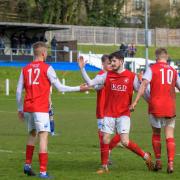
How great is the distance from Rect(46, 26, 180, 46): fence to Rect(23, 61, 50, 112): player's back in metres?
58.7

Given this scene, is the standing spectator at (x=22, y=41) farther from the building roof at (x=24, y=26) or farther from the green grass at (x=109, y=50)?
the green grass at (x=109, y=50)

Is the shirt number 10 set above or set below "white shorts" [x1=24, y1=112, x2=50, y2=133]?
above

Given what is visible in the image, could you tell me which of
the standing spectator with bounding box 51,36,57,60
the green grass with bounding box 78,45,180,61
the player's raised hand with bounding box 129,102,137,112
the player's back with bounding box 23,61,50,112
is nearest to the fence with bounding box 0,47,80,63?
the standing spectator with bounding box 51,36,57,60

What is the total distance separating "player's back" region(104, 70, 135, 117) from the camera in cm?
1152

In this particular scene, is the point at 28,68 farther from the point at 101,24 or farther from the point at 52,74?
the point at 101,24

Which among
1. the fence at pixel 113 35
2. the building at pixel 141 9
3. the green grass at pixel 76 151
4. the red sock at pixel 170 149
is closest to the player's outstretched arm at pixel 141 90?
the red sock at pixel 170 149

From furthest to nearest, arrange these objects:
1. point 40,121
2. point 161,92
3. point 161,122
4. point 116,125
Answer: point 161,122, point 161,92, point 116,125, point 40,121

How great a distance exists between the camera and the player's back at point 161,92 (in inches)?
459

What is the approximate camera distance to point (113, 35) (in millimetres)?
76000

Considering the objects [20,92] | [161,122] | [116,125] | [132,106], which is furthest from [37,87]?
[161,122]

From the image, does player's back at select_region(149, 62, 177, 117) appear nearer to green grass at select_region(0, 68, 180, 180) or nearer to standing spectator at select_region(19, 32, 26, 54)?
green grass at select_region(0, 68, 180, 180)

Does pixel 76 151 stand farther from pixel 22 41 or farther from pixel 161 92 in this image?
pixel 22 41

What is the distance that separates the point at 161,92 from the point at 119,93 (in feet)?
2.39

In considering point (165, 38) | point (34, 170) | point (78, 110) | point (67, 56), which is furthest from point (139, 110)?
point (165, 38)
